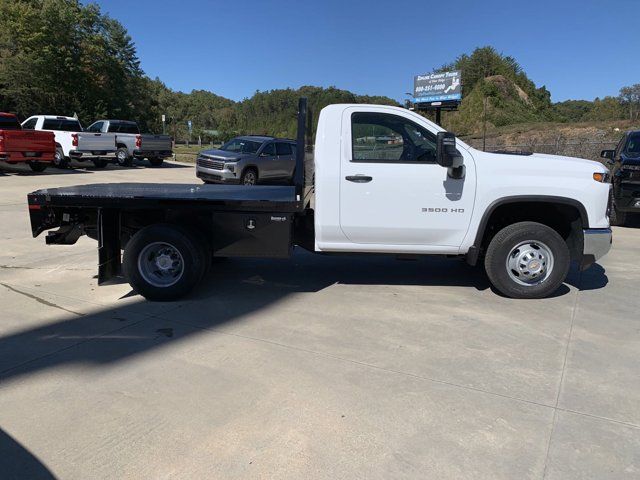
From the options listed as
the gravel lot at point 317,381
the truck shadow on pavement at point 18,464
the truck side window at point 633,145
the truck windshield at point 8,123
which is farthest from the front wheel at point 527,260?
the truck windshield at point 8,123

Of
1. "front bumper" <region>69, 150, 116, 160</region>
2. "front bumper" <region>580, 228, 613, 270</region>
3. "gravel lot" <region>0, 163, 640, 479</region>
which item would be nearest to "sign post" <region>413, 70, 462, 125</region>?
"front bumper" <region>69, 150, 116, 160</region>

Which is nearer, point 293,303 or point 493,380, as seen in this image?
point 493,380

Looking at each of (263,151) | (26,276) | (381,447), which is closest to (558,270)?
(381,447)

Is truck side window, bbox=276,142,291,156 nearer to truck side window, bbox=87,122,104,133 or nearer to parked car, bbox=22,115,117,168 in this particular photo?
parked car, bbox=22,115,117,168

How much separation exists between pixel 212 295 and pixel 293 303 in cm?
97

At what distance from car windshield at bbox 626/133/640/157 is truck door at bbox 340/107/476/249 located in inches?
280

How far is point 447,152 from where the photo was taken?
5.19 m

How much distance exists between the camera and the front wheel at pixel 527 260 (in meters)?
5.57

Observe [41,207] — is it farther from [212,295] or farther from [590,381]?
[590,381]

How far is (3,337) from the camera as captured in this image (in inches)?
178

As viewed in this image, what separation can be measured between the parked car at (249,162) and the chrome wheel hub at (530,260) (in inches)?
434

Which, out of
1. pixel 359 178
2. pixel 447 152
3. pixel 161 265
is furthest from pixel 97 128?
pixel 447 152

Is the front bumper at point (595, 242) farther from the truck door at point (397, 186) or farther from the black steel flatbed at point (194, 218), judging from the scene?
the black steel flatbed at point (194, 218)

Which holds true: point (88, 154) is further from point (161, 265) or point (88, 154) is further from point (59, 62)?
point (161, 265)
